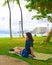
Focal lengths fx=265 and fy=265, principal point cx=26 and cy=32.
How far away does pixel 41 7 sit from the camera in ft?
73.7

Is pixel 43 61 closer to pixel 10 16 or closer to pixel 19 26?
pixel 10 16

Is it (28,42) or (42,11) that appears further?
Answer: (42,11)

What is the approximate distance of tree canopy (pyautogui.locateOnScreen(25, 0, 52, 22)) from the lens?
20.7 m

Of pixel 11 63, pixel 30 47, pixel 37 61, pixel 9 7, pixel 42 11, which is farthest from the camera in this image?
pixel 9 7

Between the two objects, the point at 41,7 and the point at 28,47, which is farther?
the point at 41,7

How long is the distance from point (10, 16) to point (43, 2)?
16202 millimetres

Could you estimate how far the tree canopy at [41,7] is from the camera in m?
20.7

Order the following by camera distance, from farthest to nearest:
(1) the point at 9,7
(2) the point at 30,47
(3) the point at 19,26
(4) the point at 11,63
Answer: (3) the point at 19,26
(1) the point at 9,7
(2) the point at 30,47
(4) the point at 11,63

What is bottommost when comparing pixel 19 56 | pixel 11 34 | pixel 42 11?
pixel 11 34

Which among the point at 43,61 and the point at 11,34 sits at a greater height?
the point at 43,61

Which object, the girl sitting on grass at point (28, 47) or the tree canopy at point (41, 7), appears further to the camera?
the tree canopy at point (41, 7)

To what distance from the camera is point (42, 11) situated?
79.6 ft

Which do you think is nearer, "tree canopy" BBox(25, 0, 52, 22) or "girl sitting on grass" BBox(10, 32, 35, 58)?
"girl sitting on grass" BBox(10, 32, 35, 58)

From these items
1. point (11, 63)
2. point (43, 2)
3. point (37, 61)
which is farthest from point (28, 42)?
point (43, 2)
